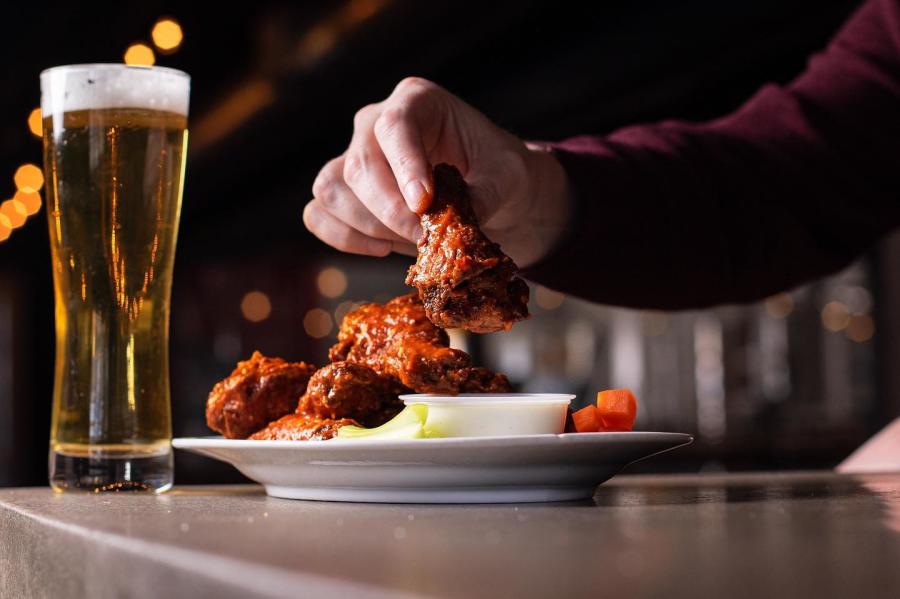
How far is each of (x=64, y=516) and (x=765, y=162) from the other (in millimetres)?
1620

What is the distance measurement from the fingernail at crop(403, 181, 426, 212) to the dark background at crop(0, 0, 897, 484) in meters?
0.80

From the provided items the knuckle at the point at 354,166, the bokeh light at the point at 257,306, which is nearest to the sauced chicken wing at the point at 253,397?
the knuckle at the point at 354,166

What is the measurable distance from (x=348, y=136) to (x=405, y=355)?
17.5 feet

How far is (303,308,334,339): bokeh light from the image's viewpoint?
8.33 metres

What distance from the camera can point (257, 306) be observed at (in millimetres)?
8438

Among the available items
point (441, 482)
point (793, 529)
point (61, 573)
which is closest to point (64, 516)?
point (61, 573)

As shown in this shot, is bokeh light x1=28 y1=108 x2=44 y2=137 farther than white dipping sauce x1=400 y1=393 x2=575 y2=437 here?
Yes

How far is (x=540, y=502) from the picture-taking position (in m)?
0.92

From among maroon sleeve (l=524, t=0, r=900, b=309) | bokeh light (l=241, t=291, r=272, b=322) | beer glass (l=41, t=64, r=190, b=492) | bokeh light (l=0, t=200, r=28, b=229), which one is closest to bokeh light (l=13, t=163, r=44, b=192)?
bokeh light (l=0, t=200, r=28, b=229)

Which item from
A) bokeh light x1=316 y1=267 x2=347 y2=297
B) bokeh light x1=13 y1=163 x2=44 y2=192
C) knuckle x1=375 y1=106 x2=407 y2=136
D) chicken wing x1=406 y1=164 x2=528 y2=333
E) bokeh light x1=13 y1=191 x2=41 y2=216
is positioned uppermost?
bokeh light x1=13 y1=163 x2=44 y2=192

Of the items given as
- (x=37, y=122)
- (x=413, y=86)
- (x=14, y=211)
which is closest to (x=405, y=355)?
(x=413, y=86)

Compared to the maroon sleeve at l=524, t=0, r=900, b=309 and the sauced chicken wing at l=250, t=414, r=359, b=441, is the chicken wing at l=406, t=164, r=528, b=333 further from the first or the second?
the maroon sleeve at l=524, t=0, r=900, b=309

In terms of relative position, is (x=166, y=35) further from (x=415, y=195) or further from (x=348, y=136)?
(x=415, y=195)

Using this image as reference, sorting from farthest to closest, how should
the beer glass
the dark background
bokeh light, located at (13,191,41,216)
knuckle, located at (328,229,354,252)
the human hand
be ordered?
bokeh light, located at (13,191,41,216), the dark background, knuckle, located at (328,229,354,252), the beer glass, the human hand
